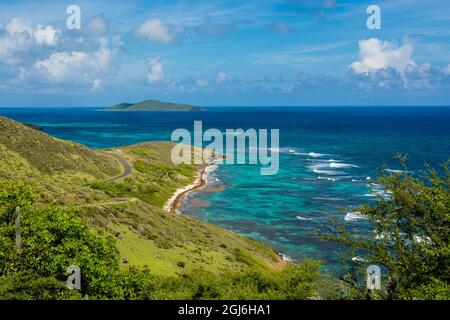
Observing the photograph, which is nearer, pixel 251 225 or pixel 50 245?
pixel 50 245

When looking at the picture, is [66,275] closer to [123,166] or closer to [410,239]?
[410,239]

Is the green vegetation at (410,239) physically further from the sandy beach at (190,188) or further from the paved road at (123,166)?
the paved road at (123,166)

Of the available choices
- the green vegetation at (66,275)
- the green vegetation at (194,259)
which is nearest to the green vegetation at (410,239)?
the green vegetation at (194,259)

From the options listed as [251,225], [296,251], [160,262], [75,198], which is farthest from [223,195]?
[160,262]

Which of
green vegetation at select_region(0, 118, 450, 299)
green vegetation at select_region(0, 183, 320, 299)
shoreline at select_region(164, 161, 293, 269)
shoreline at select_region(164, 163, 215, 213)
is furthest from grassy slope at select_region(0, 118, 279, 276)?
green vegetation at select_region(0, 183, 320, 299)

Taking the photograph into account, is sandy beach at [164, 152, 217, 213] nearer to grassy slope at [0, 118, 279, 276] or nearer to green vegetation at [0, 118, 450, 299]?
grassy slope at [0, 118, 279, 276]
